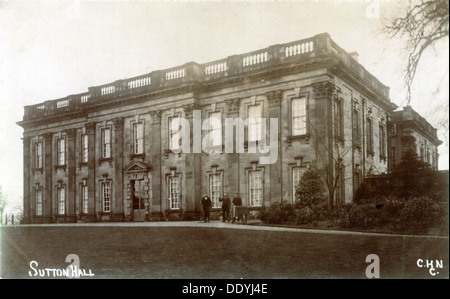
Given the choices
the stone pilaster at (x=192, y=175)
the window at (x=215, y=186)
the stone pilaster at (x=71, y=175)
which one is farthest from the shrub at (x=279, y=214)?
the stone pilaster at (x=71, y=175)

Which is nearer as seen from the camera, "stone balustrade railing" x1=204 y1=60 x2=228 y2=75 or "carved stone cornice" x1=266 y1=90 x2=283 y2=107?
"carved stone cornice" x1=266 y1=90 x2=283 y2=107

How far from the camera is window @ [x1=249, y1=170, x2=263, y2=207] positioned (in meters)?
20.2

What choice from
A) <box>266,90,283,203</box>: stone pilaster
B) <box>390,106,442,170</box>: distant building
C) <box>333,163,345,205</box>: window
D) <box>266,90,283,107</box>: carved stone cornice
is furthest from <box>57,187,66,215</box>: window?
<box>390,106,442,170</box>: distant building

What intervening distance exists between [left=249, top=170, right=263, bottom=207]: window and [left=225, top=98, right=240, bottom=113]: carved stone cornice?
111 inches

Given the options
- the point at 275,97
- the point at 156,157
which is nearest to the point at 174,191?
the point at 156,157

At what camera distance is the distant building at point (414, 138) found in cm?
1025

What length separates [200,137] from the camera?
2083cm

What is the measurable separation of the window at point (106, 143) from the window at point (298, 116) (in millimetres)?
9780

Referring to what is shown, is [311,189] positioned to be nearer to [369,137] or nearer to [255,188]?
[369,137]

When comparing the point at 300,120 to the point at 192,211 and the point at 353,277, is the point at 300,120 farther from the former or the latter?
the point at 353,277

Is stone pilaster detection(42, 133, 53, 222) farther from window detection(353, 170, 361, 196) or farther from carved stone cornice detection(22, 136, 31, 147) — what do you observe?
window detection(353, 170, 361, 196)

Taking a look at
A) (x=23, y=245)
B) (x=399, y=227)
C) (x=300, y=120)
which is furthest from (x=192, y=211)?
(x=399, y=227)

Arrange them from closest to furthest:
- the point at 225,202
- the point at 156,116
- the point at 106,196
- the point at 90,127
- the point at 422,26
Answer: the point at 422,26 → the point at 225,202 → the point at 156,116 → the point at 90,127 → the point at 106,196

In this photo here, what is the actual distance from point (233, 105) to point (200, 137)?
2.02m
